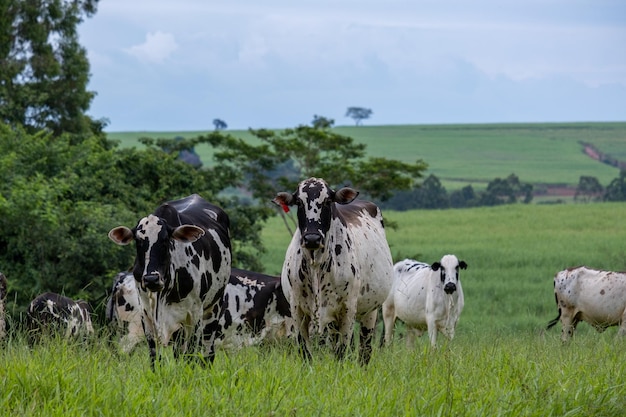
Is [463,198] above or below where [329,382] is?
below

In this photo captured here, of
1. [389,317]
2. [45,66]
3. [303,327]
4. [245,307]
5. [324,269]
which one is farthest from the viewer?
[45,66]

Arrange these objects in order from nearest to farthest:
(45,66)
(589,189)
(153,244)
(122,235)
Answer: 1. (153,244)
2. (122,235)
3. (45,66)
4. (589,189)

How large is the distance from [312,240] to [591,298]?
10360 mm

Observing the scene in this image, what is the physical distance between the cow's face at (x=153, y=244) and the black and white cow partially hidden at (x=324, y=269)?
105 centimetres

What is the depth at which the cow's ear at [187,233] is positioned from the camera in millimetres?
9718

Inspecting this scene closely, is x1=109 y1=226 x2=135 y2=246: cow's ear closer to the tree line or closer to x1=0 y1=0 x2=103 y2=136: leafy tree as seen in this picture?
the tree line

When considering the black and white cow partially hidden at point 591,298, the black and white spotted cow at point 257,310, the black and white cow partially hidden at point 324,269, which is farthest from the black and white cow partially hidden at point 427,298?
the black and white cow partially hidden at point 324,269

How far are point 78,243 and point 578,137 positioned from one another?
448ft

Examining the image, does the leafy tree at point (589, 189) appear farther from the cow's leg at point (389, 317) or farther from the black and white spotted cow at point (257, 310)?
the black and white spotted cow at point (257, 310)

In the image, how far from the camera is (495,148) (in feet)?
474

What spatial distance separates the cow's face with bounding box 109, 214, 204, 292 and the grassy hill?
308 ft

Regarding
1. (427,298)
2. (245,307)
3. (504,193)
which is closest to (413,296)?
(427,298)

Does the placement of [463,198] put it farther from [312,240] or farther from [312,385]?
[312,385]

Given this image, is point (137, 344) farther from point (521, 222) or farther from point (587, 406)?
point (521, 222)
